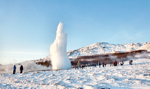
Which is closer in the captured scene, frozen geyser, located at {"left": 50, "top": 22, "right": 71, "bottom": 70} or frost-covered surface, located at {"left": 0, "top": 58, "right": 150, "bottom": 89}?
frost-covered surface, located at {"left": 0, "top": 58, "right": 150, "bottom": 89}

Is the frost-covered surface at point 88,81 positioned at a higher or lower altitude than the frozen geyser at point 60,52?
lower

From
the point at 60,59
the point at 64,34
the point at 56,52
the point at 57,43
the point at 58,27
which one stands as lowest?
the point at 60,59

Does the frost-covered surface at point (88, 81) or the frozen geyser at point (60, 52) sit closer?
the frost-covered surface at point (88, 81)

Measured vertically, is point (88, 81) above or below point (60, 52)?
below

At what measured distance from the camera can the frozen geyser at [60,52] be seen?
2970cm

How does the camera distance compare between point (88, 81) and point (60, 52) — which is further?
point (60, 52)

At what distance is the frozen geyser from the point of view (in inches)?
1169

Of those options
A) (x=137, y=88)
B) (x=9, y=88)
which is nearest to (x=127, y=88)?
(x=137, y=88)

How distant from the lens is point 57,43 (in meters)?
31.8

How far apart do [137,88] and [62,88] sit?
5446mm

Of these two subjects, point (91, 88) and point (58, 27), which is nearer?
→ point (91, 88)

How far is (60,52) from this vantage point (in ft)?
101

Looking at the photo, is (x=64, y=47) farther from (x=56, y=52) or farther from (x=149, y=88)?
(x=149, y=88)

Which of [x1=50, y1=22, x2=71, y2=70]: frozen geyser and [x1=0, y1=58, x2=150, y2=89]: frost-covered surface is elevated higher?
[x1=50, y1=22, x2=71, y2=70]: frozen geyser
